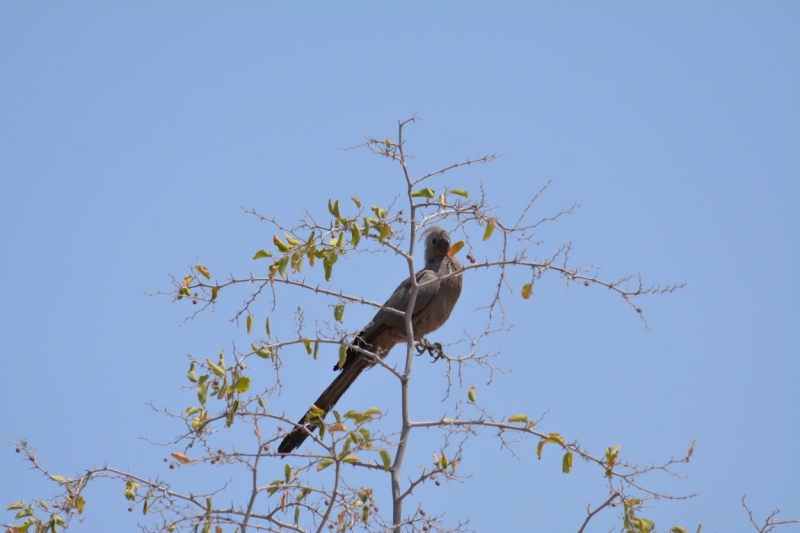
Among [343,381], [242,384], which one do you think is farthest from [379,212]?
[343,381]

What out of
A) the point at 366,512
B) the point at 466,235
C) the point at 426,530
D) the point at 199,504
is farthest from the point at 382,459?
the point at 466,235

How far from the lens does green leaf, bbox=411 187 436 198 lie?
446cm

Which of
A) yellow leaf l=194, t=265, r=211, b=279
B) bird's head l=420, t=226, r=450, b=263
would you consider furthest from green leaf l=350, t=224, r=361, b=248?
bird's head l=420, t=226, r=450, b=263

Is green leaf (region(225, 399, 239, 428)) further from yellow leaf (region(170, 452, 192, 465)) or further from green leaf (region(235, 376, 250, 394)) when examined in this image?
yellow leaf (region(170, 452, 192, 465))

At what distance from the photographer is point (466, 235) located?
475 cm

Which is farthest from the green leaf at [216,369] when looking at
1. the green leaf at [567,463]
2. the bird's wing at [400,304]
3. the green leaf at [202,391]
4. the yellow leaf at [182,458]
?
the bird's wing at [400,304]

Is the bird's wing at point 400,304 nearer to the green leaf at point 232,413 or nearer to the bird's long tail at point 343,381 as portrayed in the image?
the bird's long tail at point 343,381

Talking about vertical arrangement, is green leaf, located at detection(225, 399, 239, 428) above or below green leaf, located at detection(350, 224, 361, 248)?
below

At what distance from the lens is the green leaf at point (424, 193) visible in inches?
176

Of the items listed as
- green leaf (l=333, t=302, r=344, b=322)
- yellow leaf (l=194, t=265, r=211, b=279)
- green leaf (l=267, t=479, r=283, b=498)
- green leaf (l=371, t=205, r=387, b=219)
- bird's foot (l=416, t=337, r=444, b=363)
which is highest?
bird's foot (l=416, t=337, r=444, b=363)

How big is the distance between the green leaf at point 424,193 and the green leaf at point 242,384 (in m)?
1.29

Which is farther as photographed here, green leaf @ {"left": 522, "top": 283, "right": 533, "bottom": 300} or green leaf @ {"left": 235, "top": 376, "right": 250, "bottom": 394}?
green leaf @ {"left": 522, "top": 283, "right": 533, "bottom": 300}

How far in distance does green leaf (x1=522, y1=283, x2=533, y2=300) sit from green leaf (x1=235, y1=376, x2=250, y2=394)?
1.53 meters

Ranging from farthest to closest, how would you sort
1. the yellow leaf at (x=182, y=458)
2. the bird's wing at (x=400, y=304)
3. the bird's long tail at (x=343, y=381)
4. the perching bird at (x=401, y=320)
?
the bird's wing at (x=400, y=304) → the perching bird at (x=401, y=320) → the bird's long tail at (x=343, y=381) → the yellow leaf at (x=182, y=458)
